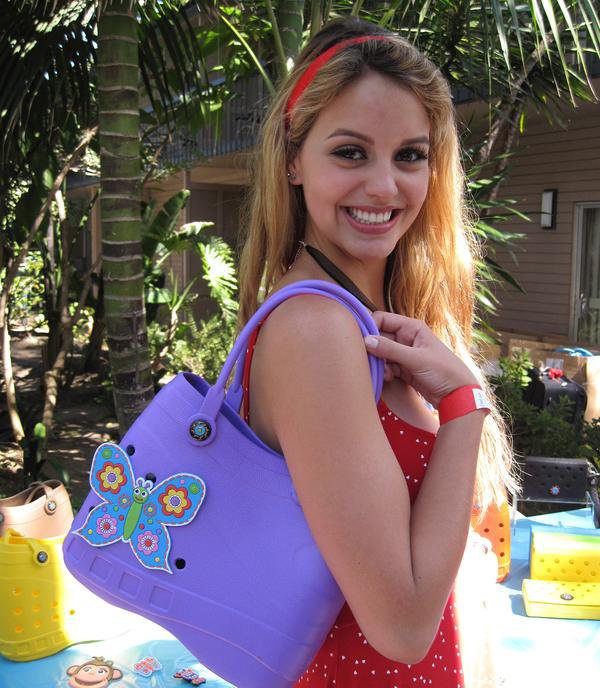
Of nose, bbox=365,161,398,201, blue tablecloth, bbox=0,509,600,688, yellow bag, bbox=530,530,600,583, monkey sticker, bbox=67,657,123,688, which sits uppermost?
nose, bbox=365,161,398,201

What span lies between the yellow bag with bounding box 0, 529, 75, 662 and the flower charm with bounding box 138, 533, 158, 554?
180 cm

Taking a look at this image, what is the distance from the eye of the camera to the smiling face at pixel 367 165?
1.15 meters

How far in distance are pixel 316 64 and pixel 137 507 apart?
2.42 feet

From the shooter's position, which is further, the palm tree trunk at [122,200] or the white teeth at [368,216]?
the palm tree trunk at [122,200]

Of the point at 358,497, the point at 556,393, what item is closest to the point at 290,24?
the point at 556,393

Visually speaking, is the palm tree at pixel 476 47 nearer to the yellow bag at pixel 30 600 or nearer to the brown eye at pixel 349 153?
the yellow bag at pixel 30 600

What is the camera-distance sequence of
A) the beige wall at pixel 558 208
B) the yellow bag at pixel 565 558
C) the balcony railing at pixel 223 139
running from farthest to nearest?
Answer: 1. the balcony railing at pixel 223 139
2. the beige wall at pixel 558 208
3. the yellow bag at pixel 565 558

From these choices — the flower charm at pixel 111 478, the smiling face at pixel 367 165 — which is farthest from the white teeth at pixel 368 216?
the flower charm at pixel 111 478

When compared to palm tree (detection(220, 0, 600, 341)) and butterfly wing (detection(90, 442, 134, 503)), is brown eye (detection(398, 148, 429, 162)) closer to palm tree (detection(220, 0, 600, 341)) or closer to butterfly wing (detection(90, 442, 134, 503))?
butterfly wing (detection(90, 442, 134, 503))

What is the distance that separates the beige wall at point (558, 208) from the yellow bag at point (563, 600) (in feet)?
22.3

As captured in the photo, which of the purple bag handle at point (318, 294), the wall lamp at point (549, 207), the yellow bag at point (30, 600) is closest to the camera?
the purple bag handle at point (318, 294)

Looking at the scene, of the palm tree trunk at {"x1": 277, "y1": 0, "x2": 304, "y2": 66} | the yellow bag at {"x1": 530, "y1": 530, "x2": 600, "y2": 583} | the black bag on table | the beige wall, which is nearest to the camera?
the yellow bag at {"x1": 530, "y1": 530, "x2": 600, "y2": 583}

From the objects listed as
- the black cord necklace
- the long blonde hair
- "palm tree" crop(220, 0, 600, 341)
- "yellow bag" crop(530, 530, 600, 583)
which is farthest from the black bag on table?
the black cord necklace

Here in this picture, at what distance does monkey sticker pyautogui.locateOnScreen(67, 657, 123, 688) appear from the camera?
246 cm
